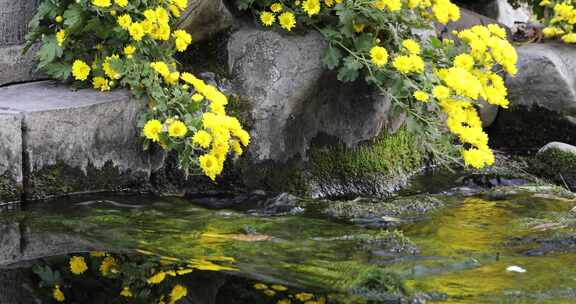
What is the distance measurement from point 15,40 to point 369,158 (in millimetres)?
2323

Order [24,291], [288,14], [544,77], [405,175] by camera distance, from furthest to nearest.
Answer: [544,77] → [405,175] → [288,14] → [24,291]

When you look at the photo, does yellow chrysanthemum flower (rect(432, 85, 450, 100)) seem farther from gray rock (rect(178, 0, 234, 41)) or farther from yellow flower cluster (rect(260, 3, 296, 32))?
gray rock (rect(178, 0, 234, 41))

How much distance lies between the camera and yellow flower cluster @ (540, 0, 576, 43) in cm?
854

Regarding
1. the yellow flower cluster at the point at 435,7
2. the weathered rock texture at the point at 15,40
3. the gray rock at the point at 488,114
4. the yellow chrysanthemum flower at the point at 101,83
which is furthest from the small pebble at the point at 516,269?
the gray rock at the point at 488,114

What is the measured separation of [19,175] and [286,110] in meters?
1.64

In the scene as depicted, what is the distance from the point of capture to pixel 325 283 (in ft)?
12.9

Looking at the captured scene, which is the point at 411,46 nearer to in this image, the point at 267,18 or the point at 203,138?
the point at 267,18

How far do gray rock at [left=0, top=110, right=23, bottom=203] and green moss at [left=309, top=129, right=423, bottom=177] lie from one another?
1.81m

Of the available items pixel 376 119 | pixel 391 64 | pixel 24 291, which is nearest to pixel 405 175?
pixel 376 119

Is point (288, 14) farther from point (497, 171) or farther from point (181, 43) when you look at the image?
point (497, 171)

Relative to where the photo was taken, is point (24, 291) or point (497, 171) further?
point (497, 171)

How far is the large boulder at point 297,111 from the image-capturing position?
5.90 meters

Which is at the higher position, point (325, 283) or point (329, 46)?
point (329, 46)

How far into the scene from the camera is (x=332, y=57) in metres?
5.85
